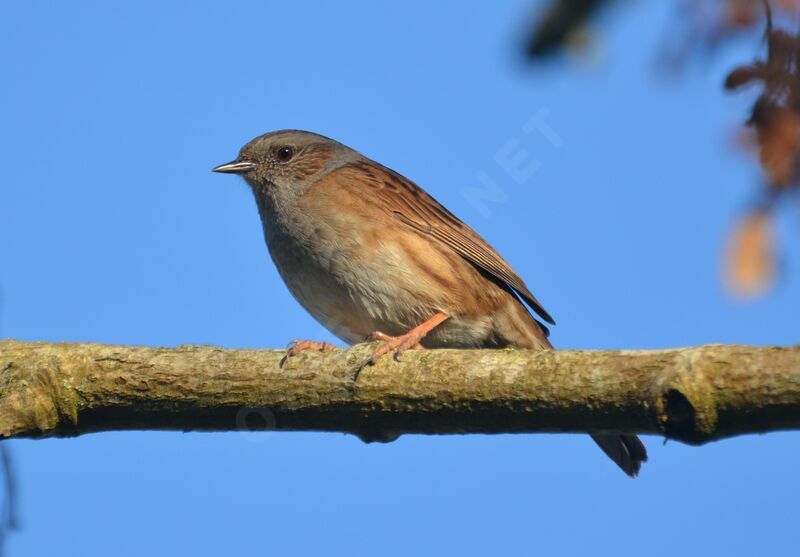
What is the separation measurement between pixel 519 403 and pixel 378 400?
0.66 metres

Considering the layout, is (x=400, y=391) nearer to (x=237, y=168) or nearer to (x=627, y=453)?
(x=627, y=453)

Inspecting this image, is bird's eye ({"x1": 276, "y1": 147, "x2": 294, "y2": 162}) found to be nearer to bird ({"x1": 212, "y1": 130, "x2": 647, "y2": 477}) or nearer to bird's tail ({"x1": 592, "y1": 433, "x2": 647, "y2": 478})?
bird ({"x1": 212, "y1": 130, "x2": 647, "y2": 477})

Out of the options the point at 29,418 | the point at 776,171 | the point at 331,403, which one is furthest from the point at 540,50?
the point at 29,418

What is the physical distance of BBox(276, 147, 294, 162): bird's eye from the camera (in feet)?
28.4

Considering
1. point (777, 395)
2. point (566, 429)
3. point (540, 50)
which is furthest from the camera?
point (566, 429)

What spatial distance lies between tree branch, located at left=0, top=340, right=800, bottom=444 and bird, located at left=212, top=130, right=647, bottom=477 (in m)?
1.84

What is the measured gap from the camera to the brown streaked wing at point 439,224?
7.58 meters

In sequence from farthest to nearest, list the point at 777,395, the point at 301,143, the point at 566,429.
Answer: the point at 301,143
the point at 566,429
the point at 777,395

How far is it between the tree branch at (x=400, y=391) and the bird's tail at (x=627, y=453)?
236cm

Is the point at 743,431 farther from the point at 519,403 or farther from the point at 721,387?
the point at 519,403

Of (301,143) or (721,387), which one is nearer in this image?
(721,387)

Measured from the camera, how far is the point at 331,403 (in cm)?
465

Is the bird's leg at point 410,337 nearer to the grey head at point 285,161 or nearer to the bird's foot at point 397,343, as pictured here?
the bird's foot at point 397,343

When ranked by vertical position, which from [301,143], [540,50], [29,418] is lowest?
[540,50]
